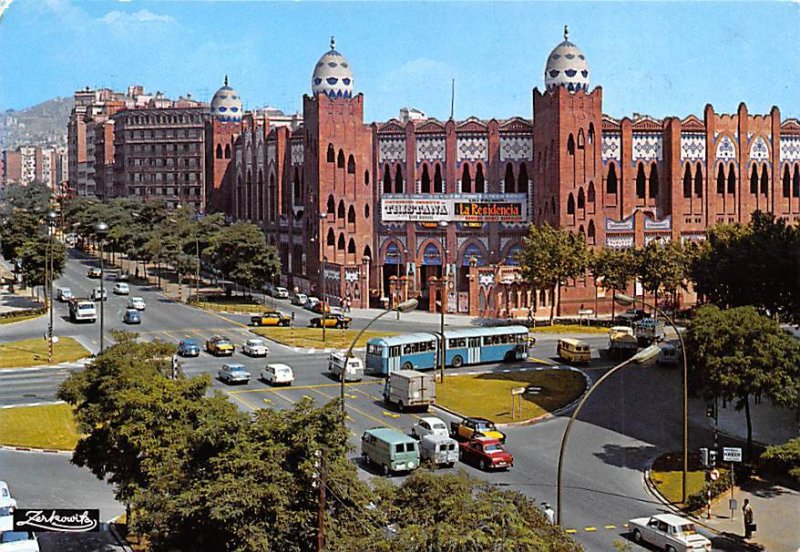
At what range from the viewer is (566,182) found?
92.5 m

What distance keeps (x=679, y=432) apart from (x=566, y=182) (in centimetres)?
4616

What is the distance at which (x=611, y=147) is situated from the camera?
95.8m

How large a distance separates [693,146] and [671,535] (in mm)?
69982

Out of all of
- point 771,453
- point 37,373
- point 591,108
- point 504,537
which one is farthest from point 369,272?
point 504,537

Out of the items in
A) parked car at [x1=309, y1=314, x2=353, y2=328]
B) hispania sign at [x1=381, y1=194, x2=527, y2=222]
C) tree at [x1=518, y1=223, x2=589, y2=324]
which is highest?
hispania sign at [x1=381, y1=194, x2=527, y2=222]

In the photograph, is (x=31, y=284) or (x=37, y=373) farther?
(x=31, y=284)

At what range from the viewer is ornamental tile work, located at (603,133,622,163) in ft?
314

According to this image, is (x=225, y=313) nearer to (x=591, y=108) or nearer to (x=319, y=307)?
(x=319, y=307)

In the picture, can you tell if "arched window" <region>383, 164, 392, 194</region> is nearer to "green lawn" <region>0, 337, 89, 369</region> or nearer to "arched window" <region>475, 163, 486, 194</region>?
"arched window" <region>475, 163, 486, 194</region>

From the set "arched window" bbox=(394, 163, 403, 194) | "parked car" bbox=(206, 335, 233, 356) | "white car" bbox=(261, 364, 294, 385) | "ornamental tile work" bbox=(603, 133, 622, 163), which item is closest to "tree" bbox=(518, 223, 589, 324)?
"ornamental tile work" bbox=(603, 133, 622, 163)

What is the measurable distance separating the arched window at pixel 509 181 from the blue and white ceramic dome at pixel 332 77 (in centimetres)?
1693

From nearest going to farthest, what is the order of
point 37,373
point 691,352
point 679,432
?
point 691,352 → point 679,432 → point 37,373

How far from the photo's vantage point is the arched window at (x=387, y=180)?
100 m

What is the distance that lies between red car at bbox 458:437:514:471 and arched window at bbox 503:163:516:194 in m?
57.3
